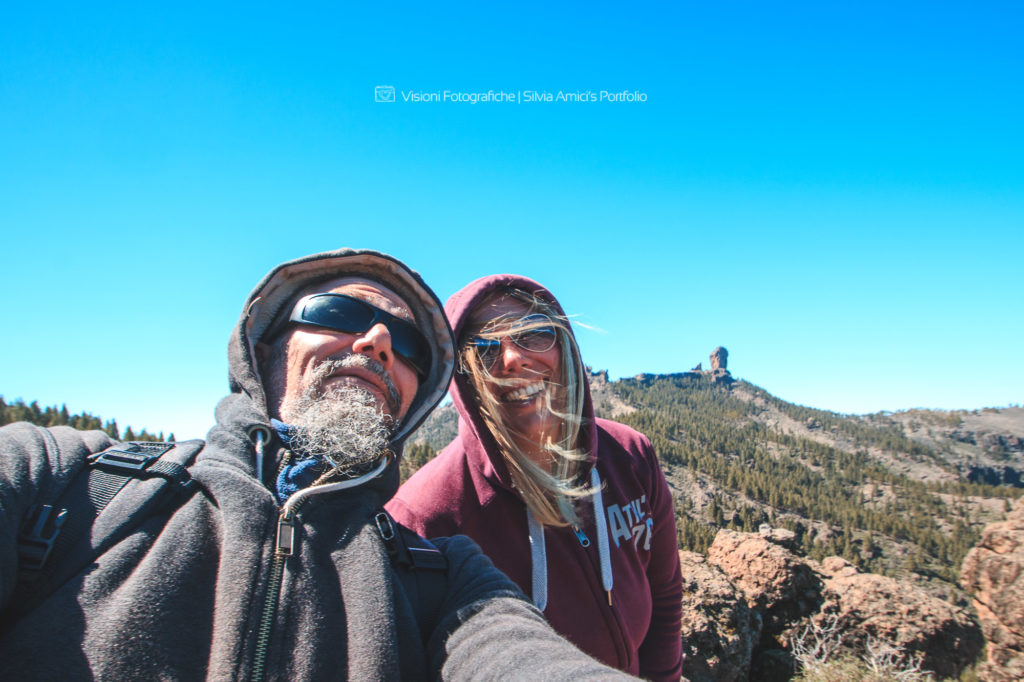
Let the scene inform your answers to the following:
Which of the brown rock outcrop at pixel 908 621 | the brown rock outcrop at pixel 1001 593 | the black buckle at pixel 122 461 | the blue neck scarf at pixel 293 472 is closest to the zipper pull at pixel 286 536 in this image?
the blue neck scarf at pixel 293 472

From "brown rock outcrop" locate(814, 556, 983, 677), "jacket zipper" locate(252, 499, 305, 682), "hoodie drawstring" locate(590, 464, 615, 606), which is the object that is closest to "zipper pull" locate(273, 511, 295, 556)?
"jacket zipper" locate(252, 499, 305, 682)

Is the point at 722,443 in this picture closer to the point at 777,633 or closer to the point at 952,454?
the point at 952,454

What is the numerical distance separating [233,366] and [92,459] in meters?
0.57

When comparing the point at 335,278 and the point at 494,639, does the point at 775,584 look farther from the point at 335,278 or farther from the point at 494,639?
the point at 335,278

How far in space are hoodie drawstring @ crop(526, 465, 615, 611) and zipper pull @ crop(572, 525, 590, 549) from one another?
0.30 ft

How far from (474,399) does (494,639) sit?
61.1 inches

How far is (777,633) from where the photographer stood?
23.1 feet

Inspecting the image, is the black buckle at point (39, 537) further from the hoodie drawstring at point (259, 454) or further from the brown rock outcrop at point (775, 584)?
the brown rock outcrop at point (775, 584)

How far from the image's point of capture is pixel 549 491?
2.68 meters

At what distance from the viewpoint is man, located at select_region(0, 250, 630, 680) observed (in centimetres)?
115

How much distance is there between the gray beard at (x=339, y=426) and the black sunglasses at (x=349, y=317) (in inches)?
9.0

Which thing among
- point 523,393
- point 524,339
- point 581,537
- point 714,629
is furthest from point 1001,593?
point 524,339

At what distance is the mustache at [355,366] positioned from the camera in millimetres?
1911

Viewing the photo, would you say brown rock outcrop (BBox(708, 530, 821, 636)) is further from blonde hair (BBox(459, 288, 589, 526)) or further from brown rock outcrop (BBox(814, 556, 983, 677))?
blonde hair (BBox(459, 288, 589, 526))
